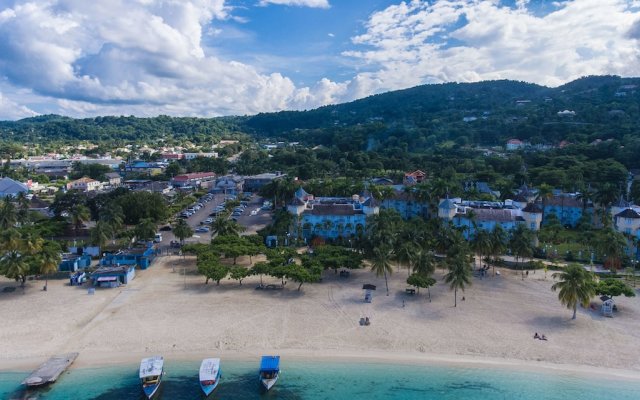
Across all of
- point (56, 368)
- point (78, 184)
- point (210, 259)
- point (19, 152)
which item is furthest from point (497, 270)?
point (19, 152)

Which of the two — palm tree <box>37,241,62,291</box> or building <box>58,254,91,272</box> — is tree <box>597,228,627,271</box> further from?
building <box>58,254,91,272</box>

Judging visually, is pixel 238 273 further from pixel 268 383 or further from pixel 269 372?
pixel 268 383

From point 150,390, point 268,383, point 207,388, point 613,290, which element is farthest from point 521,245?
point 150,390

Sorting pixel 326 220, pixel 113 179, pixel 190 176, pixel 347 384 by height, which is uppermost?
pixel 190 176

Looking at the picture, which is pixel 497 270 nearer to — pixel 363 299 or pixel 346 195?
pixel 363 299

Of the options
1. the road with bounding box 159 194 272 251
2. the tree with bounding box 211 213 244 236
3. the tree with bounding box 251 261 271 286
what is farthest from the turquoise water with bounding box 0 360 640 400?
the road with bounding box 159 194 272 251

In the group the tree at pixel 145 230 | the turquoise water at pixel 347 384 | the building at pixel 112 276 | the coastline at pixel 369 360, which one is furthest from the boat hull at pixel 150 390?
the tree at pixel 145 230
